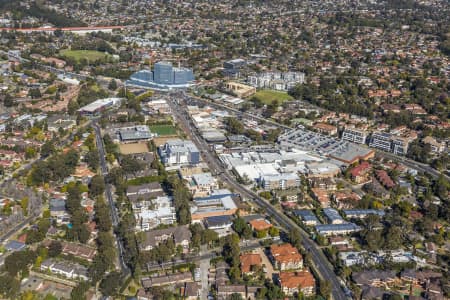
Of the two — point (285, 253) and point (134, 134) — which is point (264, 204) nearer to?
point (285, 253)

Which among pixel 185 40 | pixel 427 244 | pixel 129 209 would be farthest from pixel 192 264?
pixel 185 40

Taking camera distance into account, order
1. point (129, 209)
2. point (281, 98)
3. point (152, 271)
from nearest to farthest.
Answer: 1. point (152, 271)
2. point (129, 209)
3. point (281, 98)

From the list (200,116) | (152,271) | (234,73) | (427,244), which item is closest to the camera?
(152,271)

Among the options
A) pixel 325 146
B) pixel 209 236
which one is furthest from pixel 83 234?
pixel 325 146

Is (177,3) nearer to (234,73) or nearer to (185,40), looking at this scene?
(185,40)

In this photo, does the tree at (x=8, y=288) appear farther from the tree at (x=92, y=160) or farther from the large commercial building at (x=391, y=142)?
the large commercial building at (x=391, y=142)

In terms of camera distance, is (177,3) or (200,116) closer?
(200,116)

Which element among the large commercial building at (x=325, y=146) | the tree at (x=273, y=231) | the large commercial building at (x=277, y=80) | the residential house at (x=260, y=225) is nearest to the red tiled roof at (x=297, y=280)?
the tree at (x=273, y=231)

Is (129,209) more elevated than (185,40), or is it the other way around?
(185,40)
